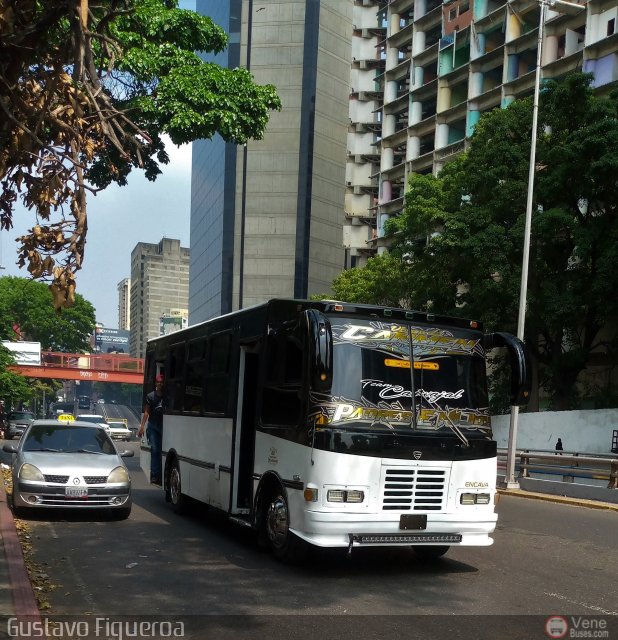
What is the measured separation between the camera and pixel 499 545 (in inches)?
453

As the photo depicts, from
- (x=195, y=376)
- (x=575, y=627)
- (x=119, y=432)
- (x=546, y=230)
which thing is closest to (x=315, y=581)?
(x=575, y=627)

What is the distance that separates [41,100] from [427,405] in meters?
5.01

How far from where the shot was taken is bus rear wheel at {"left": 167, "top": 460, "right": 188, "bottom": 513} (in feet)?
45.1

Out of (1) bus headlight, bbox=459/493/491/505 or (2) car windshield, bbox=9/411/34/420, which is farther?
(2) car windshield, bbox=9/411/34/420

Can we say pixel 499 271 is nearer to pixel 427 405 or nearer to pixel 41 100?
pixel 427 405

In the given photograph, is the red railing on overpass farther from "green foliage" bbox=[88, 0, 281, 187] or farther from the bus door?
the bus door

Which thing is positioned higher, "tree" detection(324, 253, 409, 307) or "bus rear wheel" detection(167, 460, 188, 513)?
"tree" detection(324, 253, 409, 307)

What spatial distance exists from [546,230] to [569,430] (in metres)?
7.64

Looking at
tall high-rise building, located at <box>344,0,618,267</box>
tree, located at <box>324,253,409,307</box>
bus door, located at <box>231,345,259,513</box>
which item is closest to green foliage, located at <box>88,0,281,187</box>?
bus door, located at <box>231,345,259,513</box>

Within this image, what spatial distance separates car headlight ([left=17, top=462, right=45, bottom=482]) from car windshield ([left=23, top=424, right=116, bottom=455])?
0.92 meters

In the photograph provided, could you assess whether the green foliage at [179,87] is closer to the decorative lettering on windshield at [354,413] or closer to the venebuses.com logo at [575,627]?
the decorative lettering on windshield at [354,413]

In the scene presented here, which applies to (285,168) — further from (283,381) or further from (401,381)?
(401,381)

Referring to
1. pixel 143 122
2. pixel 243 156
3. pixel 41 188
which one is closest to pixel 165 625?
pixel 41 188

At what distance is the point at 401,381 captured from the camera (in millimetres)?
9195
